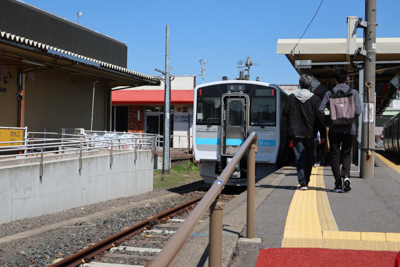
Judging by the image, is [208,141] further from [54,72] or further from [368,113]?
[54,72]

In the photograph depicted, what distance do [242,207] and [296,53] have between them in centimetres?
911

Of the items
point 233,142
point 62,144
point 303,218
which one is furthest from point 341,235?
point 62,144

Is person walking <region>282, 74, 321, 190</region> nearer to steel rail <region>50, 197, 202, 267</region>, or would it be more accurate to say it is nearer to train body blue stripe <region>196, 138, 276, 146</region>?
steel rail <region>50, 197, 202, 267</region>

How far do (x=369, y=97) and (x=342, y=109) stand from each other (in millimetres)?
2377

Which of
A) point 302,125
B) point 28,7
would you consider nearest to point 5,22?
point 28,7

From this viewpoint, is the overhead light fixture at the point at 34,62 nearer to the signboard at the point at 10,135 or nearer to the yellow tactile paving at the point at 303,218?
the signboard at the point at 10,135

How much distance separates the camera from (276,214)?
17.4 ft

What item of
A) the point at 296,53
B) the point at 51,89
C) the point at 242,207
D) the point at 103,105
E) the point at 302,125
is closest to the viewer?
the point at 242,207

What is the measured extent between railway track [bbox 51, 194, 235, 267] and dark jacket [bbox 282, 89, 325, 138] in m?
1.68

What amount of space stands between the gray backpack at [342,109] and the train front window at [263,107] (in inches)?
241

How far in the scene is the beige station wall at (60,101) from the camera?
17.6 meters

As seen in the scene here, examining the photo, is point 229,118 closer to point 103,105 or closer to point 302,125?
point 302,125

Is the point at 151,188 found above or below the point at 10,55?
below

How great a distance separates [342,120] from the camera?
671 centimetres
